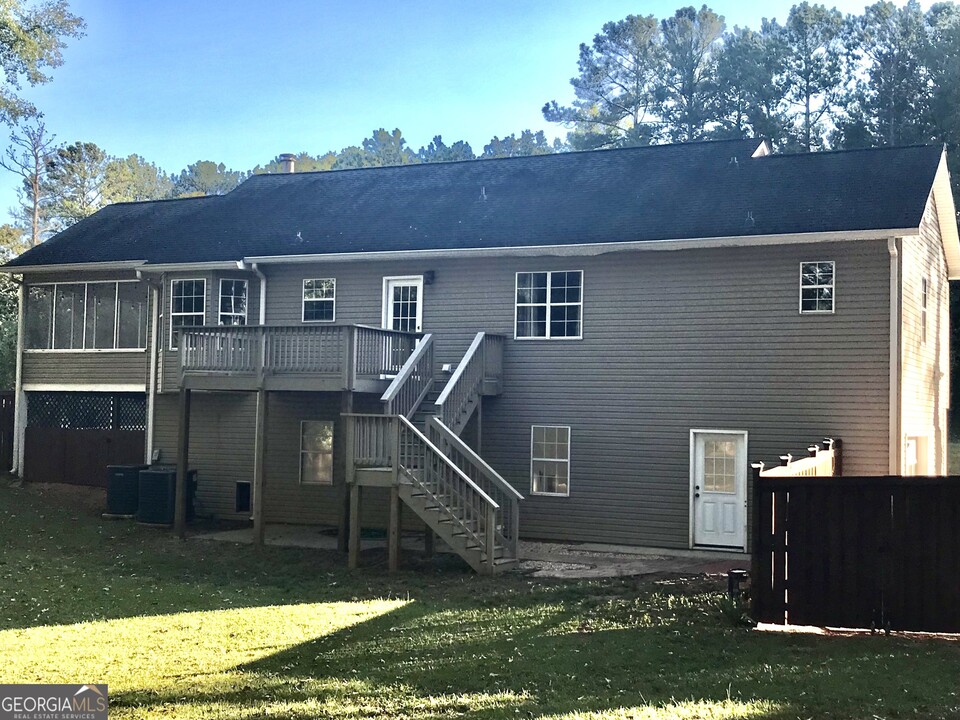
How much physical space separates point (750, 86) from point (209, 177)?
163 feet

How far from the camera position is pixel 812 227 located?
16.5 m

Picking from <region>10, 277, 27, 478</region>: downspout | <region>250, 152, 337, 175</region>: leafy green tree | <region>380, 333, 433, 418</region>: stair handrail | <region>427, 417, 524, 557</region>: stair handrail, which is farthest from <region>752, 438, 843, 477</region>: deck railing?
<region>250, 152, 337, 175</region>: leafy green tree

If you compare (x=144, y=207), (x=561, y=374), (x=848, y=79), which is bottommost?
(x=561, y=374)

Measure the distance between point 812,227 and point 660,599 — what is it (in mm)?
7323

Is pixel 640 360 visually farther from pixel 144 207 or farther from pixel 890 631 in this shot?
pixel 144 207

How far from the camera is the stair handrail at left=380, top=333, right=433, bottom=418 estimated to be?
53.1 feet

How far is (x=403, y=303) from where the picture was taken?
19.9m

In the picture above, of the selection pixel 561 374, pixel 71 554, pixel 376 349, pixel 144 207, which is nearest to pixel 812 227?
pixel 561 374

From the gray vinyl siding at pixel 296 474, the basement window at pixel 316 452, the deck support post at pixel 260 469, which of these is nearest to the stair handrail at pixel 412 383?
the deck support post at pixel 260 469

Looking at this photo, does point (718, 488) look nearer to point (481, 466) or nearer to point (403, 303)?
point (481, 466)

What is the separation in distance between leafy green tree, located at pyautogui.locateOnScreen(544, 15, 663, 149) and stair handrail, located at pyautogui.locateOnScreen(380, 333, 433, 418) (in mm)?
32561

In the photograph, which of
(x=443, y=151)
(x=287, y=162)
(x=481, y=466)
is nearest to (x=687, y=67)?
(x=287, y=162)

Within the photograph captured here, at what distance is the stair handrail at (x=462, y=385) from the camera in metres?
16.5

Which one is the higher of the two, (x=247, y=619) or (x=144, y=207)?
(x=144, y=207)
